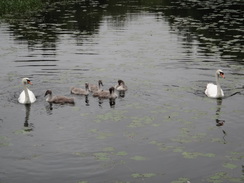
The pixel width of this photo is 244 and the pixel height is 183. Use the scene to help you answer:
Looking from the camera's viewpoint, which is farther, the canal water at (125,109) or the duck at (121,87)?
the duck at (121,87)

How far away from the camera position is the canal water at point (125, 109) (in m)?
Result: 12.3

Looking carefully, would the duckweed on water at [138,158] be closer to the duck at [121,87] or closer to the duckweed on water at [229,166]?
the duckweed on water at [229,166]

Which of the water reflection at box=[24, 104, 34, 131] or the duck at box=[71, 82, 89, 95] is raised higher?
the duck at box=[71, 82, 89, 95]

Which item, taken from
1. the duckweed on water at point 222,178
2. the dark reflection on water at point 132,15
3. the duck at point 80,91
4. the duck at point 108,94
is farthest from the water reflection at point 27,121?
the dark reflection on water at point 132,15

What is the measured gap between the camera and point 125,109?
17.0 meters

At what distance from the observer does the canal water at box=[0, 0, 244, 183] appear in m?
12.3

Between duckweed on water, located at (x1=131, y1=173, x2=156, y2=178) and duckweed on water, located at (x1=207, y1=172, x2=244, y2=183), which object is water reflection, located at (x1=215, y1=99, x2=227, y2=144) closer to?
duckweed on water, located at (x1=207, y1=172, x2=244, y2=183)

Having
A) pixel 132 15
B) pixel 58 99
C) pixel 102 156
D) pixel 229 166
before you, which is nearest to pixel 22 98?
pixel 58 99

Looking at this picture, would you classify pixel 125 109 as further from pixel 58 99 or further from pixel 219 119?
pixel 219 119

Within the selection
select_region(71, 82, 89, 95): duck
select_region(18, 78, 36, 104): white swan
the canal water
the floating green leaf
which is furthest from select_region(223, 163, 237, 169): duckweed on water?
select_region(18, 78, 36, 104): white swan

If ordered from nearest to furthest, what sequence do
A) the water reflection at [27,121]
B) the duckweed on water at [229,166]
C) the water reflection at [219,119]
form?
the duckweed on water at [229,166] → the water reflection at [219,119] → the water reflection at [27,121]

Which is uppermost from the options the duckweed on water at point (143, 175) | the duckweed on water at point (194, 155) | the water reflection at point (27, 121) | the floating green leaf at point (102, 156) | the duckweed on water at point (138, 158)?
the floating green leaf at point (102, 156)

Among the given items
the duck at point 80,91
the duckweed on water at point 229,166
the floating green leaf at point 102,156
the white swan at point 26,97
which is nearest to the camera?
the duckweed on water at point 229,166

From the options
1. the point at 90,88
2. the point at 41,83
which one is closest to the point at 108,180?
the point at 90,88
